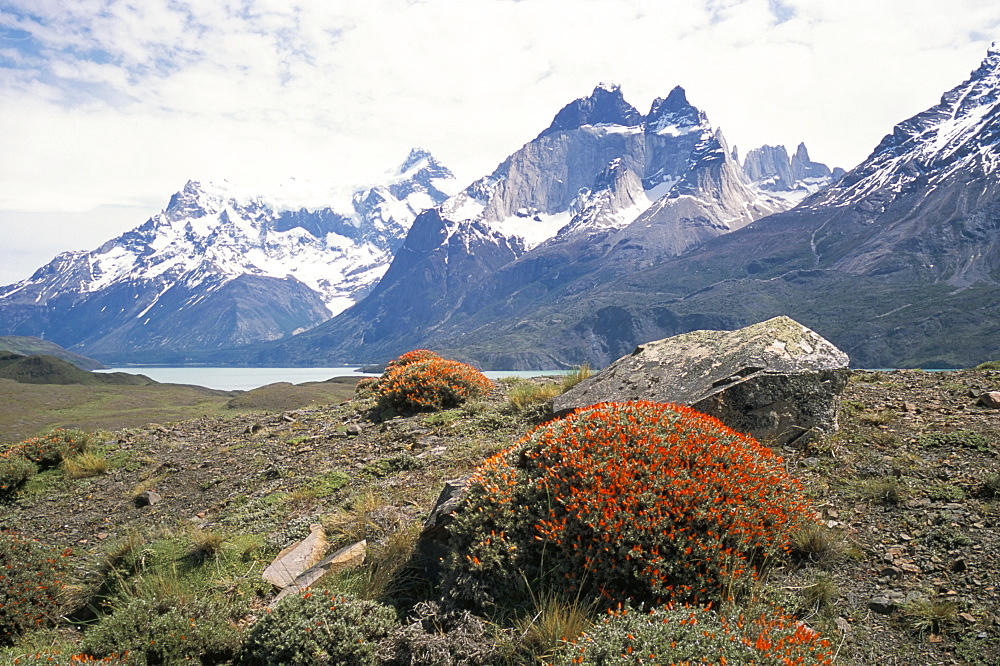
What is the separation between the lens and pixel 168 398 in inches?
3440

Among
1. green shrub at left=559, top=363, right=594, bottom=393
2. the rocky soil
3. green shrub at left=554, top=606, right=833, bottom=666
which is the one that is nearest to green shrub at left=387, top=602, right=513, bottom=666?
green shrub at left=554, top=606, right=833, bottom=666

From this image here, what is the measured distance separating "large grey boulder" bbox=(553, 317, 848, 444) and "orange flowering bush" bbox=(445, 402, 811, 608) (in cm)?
254

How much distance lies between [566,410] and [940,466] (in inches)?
223

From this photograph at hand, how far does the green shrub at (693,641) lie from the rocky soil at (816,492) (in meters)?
0.56

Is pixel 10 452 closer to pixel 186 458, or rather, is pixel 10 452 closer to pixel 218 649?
pixel 186 458

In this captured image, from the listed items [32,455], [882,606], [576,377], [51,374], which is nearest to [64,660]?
Answer: [882,606]

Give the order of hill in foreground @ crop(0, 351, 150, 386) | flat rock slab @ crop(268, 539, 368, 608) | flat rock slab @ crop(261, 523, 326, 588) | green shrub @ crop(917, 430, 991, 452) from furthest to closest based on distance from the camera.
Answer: hill in foreground @ crop(0, 351, 150, 386), green shrub @ crop(917, 430, 991, 452), flat rock slab @ crop(261, 523, 326, 588), flat rock slab @ crop(268, 539, 368, 608)

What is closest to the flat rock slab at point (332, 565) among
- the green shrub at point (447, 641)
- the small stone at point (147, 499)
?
the green shrub at point (447, 641)

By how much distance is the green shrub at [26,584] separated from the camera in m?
6.60

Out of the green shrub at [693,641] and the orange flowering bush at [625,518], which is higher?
the orange flowering bush at [625,518]

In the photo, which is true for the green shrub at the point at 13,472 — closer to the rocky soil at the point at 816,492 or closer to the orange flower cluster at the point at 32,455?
the orange flower cluster at the point at 32,455

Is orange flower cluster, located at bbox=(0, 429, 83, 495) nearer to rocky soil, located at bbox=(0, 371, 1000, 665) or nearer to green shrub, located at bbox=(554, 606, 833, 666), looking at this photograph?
rocky soil, located at bbox=(0, 371, 1000, 665)

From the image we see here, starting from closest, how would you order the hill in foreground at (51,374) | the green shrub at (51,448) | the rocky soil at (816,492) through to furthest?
the rocky soil at (816,492) → the green shrub at (51,448) → the hill in foreground at (51,374)

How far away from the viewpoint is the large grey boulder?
860cm
